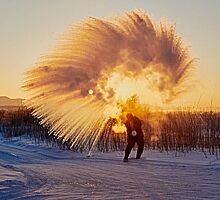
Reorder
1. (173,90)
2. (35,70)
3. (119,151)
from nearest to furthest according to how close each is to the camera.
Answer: (35,70) → (173,90) → (119,151)

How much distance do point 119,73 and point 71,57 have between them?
2341 millimetres

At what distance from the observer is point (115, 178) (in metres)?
15.2

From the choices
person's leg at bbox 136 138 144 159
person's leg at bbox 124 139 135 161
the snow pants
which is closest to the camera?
person's leg at bbox 124 139 135 161

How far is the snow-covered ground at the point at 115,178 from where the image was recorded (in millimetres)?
12422

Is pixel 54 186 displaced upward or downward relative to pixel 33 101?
downward

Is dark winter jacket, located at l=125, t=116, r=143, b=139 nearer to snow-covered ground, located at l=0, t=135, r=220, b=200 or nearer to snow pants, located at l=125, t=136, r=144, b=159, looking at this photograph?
snow pants, located at l=125, t=136, r=144, b=159

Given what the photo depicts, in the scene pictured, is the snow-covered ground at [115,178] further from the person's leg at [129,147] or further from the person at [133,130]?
the person at [133,130]

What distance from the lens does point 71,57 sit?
20.9m

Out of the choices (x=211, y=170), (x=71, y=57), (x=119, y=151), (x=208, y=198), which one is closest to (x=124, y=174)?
(x=211, y=170)

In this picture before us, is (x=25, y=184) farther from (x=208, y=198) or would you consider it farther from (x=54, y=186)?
(x=208, y=198)

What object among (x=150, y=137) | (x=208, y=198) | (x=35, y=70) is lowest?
(x=208, y=198)

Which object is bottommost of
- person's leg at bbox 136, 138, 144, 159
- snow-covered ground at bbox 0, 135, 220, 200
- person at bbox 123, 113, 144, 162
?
snow-covered ground at bbox 0, 135, 220, 200

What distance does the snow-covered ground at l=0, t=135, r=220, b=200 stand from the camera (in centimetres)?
1242

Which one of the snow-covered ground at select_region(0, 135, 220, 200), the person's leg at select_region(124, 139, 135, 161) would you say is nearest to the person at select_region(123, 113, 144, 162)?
the person's leg at select_region(124, 139, 135, 161)
